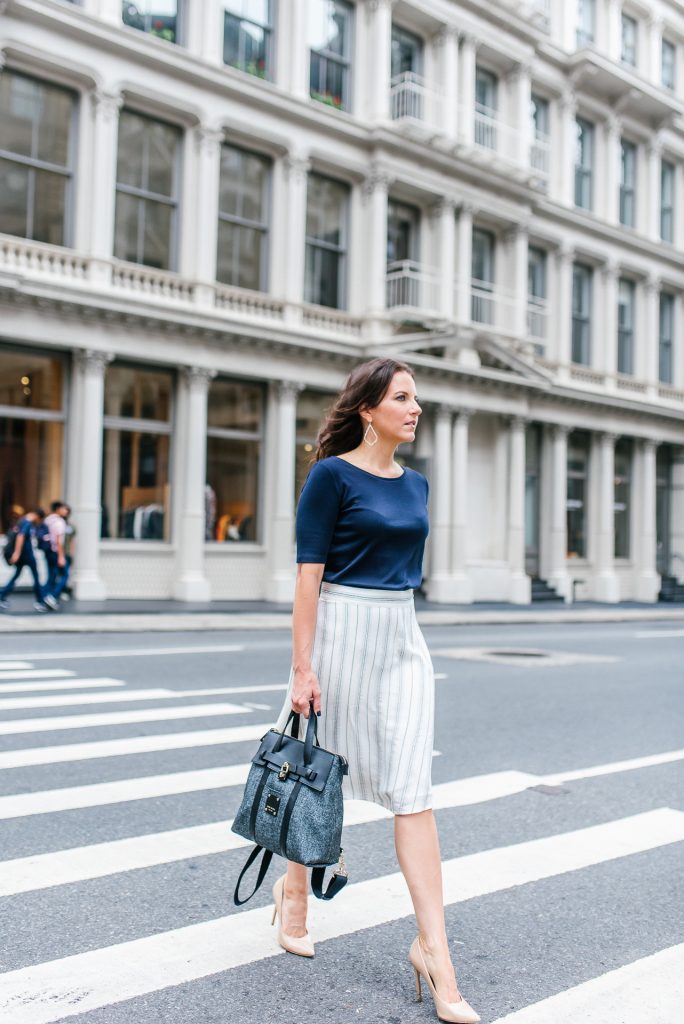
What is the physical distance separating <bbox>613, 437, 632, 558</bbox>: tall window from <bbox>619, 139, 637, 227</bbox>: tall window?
7.59m

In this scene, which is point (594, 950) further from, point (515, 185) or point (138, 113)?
point (515, 185)

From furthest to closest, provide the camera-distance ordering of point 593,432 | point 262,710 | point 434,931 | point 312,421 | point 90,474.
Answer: point 593,432 < point 312,421 < point 90,474 < point 262,710 < point 434,931

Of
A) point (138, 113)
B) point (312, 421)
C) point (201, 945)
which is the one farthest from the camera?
point (312, 421)

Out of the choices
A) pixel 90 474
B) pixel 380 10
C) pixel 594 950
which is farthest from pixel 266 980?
pixel 380 10

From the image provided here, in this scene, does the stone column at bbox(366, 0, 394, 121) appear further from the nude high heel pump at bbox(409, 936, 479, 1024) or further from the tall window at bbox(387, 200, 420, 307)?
the nude high heel pump at bbox(409, 936, 479, 1024)

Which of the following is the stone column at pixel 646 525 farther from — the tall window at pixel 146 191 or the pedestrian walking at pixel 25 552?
the pedestrian walking at pixel 25 552

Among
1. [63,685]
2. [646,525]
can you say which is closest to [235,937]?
[63,685]

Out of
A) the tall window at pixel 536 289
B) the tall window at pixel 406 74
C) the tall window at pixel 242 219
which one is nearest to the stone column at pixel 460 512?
the tall window at pixel 536 289

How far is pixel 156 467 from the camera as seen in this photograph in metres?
22.8

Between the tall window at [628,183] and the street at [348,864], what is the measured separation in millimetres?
28851

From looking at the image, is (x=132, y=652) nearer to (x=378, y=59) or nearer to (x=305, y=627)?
(x=305, y=627)

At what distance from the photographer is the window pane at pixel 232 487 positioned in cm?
2397

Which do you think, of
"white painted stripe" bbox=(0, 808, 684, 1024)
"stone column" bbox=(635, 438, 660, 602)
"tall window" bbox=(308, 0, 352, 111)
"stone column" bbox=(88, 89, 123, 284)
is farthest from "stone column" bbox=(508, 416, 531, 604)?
"white painted stripe" bbox=(0, 808, 684, 1024)

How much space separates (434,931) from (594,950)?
901 mm
